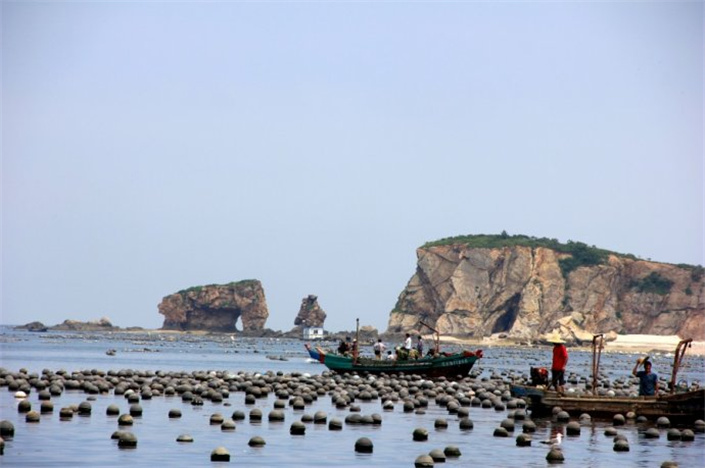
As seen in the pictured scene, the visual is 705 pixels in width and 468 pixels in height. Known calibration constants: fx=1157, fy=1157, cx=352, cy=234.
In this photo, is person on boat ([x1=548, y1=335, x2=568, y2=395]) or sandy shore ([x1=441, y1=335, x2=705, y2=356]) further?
sandy shore ([x1=441, y1=335, x2=705, y2=356])

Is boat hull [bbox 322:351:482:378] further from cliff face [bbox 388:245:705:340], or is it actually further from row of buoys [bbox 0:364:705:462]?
cliff face [bbox 388:245:705:340]

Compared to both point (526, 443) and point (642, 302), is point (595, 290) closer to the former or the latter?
point (642, 302)

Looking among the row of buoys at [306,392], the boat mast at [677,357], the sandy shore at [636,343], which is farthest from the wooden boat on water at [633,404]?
the sandy shore at [636,343]

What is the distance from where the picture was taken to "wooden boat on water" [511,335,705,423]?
125ft

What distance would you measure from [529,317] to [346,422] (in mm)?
156344

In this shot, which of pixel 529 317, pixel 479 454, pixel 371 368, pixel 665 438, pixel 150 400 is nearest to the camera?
pixel 479 454

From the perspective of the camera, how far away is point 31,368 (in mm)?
68688

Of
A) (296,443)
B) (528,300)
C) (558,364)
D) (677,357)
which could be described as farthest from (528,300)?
(296,443)

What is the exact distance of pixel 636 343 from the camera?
184375mm

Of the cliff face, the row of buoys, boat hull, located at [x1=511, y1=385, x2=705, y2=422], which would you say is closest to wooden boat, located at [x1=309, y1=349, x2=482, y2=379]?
the row of buoys

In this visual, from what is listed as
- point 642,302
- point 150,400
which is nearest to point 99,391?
point 150,400

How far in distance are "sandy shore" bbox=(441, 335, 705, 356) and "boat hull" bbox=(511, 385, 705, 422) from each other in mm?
137012

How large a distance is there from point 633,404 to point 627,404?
20cm

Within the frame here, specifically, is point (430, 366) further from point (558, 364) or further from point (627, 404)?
point (627, 404)
